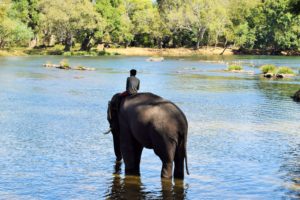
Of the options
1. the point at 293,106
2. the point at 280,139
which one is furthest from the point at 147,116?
the point at 293,106

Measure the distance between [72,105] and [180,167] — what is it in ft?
66.0

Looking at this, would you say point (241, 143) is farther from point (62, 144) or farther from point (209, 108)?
point (209, 108)

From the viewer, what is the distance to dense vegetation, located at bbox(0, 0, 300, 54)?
416 ft

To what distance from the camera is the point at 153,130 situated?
12.9 metres

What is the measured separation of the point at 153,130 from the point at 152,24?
4930 inches

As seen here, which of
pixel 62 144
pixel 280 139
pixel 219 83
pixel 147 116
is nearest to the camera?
pixel 147 116

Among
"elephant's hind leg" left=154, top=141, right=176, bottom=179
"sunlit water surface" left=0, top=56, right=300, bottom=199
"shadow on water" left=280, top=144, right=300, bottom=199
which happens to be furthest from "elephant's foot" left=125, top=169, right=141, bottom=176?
"shadow on water" left=280, top=144, right=300, bottom=199

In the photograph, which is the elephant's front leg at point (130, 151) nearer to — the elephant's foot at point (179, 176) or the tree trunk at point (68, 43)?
the elephant's foot at point (179, 176)

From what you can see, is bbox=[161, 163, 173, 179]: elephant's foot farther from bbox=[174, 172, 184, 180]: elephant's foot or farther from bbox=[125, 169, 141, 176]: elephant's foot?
bbox=[125, 169, 141, 176]: elephant's foot

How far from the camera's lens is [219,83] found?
5369cm

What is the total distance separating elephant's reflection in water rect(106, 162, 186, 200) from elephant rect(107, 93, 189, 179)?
0.21 metres

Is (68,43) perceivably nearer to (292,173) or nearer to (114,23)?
(114,23)

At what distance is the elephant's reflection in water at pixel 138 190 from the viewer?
505 inches

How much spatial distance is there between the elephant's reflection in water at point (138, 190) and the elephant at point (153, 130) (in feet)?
0.69
